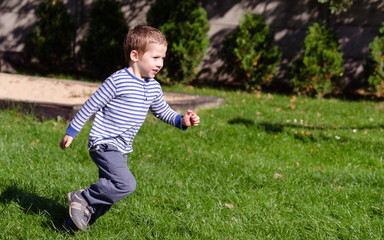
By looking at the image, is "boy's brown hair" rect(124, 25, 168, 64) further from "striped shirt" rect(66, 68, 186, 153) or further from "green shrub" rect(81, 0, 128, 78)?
"green shrub" rect(81, 0, 128, 78)

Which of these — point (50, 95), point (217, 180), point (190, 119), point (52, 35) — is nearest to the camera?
point (190, 119)

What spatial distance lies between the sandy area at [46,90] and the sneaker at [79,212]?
4842 millimetres

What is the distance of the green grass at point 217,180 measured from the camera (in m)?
3.23

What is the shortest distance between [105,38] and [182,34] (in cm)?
233

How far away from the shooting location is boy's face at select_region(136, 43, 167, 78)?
2.88 meters

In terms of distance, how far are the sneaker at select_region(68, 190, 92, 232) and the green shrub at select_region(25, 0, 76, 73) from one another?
32.6ft

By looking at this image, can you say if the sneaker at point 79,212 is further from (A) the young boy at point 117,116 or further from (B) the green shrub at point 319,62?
(B) the green shrub at point 319,62

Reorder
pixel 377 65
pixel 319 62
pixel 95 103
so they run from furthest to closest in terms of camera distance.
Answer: pixel 319 62
pixel 377 65
pixel 95 103

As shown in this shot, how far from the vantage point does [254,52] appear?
34.0 ft

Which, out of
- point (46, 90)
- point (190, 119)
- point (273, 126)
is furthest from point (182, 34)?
point (190, 119)

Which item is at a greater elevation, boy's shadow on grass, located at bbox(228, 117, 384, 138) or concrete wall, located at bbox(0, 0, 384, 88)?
concrete wall, located at bbox(0, 0, 384, 88)

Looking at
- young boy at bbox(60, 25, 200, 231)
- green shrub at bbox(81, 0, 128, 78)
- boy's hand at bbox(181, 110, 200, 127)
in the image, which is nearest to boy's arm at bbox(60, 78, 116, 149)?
young boy at bbox(60, 25, 200, 231)

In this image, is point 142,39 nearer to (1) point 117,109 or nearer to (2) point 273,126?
(1) point 117,109

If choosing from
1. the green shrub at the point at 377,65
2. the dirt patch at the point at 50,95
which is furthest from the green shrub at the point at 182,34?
the green shrub at the point at 377,65
